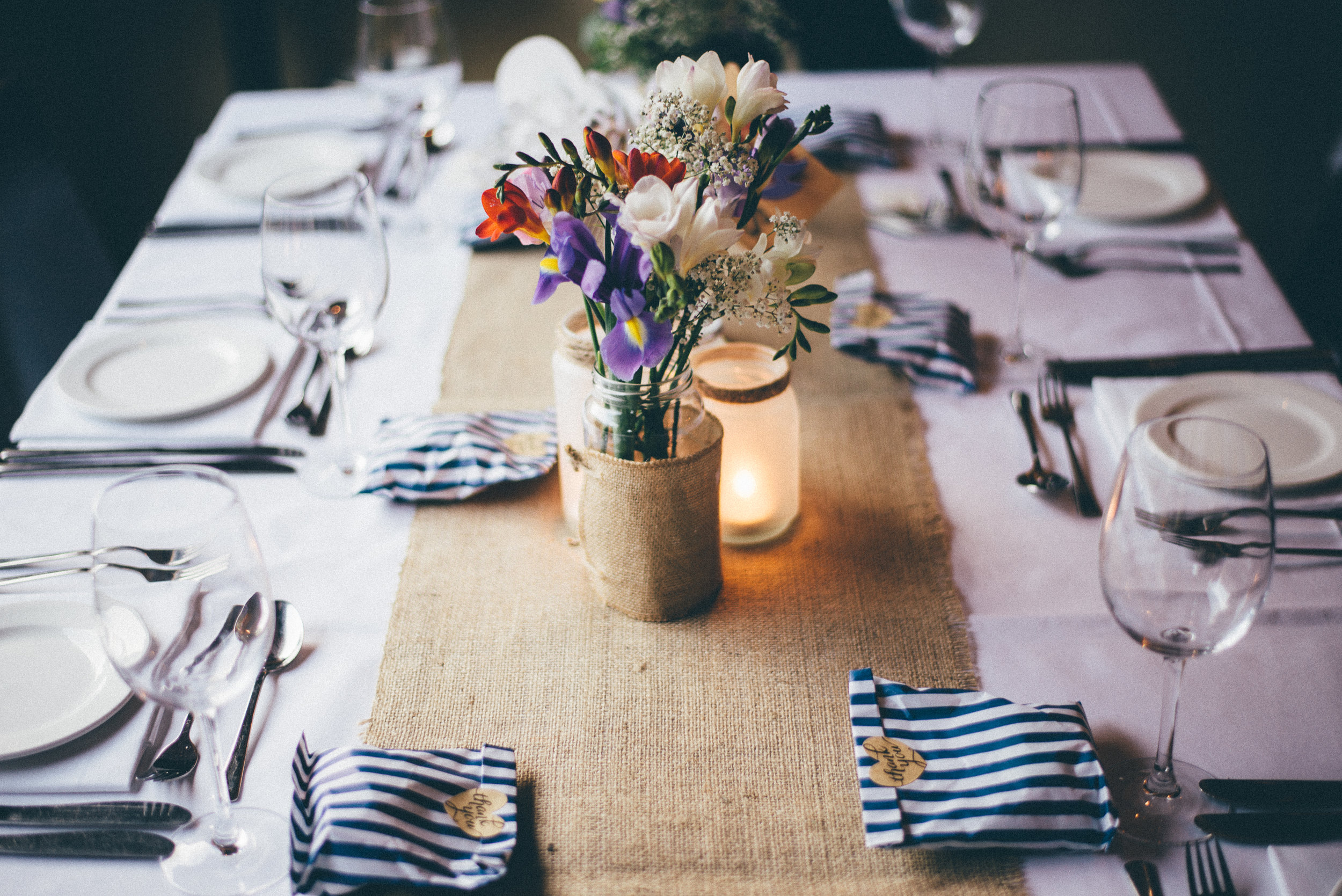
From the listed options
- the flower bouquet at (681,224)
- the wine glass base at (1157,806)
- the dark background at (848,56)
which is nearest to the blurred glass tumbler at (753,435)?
the flower bouquet at (681,224)

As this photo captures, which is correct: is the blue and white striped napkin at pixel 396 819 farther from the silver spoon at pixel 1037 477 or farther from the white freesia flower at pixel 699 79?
the silver spoon at pixel 1037 477

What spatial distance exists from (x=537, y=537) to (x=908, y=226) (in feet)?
2.90

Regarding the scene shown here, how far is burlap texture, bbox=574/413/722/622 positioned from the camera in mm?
849

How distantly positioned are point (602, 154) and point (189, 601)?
1.36 feet

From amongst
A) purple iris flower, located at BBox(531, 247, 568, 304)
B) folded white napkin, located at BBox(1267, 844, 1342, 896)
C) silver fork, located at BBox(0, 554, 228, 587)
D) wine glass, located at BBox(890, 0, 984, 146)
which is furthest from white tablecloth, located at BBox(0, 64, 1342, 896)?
wine glass, located at BBox(890, 0, 984, 146)

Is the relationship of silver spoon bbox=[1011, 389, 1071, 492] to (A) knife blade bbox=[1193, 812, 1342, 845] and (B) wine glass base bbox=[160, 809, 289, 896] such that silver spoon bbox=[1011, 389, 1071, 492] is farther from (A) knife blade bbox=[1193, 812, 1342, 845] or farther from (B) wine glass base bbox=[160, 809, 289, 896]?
(B) wine glass base bbox=[160, 809, 289, 896]

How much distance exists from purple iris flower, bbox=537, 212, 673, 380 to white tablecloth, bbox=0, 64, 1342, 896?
0.37 metres

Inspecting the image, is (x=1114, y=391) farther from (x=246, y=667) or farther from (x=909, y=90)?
(x=909, y=90)

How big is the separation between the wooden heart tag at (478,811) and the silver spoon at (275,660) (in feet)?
0.56

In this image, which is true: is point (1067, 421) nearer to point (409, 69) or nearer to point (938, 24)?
point (938, 24)

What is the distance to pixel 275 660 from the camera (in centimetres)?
90

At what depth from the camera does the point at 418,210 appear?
167 centimetres

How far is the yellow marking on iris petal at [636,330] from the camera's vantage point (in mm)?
745

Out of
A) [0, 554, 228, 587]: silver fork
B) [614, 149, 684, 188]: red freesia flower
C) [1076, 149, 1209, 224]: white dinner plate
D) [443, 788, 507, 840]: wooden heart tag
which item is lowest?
[443, 788, 507, 840]: wooden heart tag
